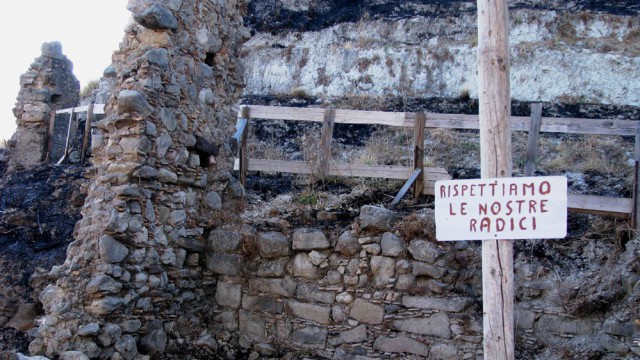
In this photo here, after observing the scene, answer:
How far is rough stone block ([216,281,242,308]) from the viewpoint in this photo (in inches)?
259

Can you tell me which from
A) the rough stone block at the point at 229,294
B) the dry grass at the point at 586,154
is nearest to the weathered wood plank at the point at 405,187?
the rough stone block at the point at 229,294

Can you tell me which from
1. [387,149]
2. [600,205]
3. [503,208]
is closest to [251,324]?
[503,208]

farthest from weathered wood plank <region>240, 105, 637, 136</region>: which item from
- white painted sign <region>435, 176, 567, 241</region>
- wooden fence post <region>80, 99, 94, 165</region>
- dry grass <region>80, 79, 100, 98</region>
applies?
dry grass <region>80, 79, 100, 98</region>

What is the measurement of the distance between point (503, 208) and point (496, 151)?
1.45 feet

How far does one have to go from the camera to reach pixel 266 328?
6.41 metres

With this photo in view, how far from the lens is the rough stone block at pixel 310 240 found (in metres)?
6.33

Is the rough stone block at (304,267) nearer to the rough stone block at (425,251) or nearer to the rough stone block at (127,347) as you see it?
the rough stone block at (425,251)

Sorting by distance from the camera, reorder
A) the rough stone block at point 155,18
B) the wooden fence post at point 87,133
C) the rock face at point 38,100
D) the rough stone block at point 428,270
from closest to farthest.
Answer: the rough stone block at point 428,270, the rough stone block at point 155,18, the wooden fence post at point 87,133, the rock face at point 38,100

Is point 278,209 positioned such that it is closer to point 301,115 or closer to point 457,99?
point 301,115

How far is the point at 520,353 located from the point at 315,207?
104 inches

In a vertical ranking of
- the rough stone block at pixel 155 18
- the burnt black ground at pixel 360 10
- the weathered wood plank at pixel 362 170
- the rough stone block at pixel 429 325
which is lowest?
the rough stone block at pixel 429 325

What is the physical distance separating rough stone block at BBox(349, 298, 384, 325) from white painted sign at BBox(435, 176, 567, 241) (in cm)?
223

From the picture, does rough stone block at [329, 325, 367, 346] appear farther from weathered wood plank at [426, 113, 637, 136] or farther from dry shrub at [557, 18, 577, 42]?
dry shrub at [557, 18, 577, 42]

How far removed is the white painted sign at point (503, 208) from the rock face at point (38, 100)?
12.2m
